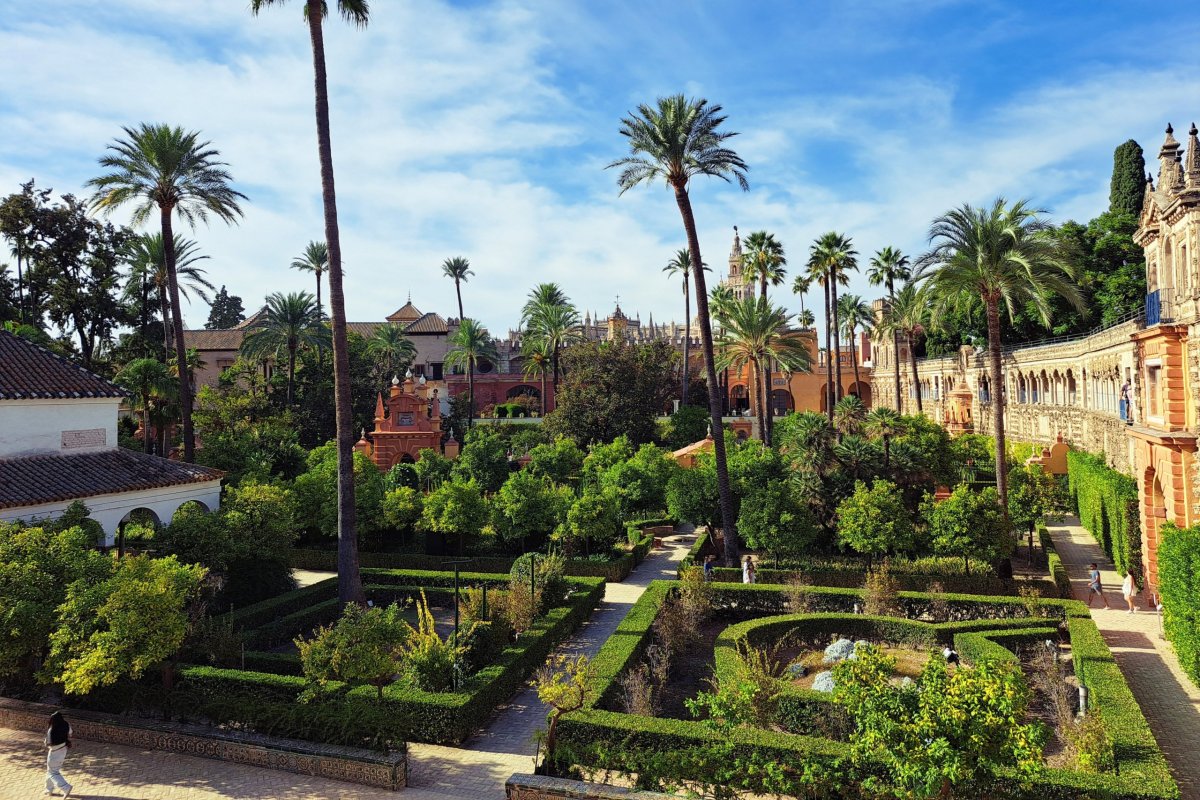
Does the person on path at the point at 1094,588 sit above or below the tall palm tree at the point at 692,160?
below

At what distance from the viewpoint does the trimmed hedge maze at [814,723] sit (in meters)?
10.7

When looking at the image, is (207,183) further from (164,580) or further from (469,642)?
(469,642)

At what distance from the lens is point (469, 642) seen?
1576cm

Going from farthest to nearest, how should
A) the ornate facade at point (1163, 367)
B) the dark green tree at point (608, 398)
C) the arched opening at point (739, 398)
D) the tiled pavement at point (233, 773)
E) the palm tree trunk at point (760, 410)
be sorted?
the arched opening at point (739, 398)
the dark green tree at point (608, 398)
the palm tree trunk at point (760, 410)
the ornate facade at point (1163, 367)
the tiled pavement at point (233, 773)

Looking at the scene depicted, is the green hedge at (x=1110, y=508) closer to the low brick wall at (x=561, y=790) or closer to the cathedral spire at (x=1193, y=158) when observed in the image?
the cathedral spire at (x=1193, y=158)

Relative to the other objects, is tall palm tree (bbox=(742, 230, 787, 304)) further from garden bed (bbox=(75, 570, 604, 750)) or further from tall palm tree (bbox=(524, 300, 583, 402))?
garden bed (bbox=(75, 570, 604, 750))

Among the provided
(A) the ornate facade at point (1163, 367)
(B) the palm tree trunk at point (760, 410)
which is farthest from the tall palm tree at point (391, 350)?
(A) the ornate facade at point (1163, 367)

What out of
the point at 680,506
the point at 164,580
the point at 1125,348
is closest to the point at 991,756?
the point at 164,580

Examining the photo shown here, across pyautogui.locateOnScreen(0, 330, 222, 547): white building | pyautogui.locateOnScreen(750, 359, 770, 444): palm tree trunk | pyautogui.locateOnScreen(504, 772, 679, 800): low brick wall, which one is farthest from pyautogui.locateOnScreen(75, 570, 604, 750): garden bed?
pyautogui.locateOnScreen(750, 359, 770, 444): palm tree trunk

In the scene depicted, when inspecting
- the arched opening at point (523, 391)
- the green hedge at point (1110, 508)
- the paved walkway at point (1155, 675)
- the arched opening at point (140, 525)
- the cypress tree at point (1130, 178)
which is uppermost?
the cypress tree at point (1130, 178)

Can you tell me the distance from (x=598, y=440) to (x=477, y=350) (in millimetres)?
19204

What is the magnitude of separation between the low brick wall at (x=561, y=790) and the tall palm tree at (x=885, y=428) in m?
18.2

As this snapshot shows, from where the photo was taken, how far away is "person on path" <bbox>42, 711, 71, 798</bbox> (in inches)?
468

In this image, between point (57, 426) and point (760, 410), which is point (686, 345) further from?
point (57, 426)
